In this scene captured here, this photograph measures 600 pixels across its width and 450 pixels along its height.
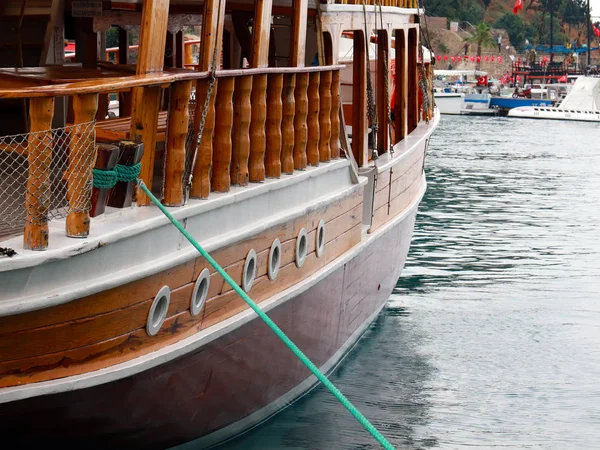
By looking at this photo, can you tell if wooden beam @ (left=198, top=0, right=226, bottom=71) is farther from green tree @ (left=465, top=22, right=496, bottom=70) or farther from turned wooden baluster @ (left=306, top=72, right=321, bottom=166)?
green tree @ (left=465, top=22, right=496, bottom=70)

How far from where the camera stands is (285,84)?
Answer: 6551 mm

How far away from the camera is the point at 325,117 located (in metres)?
7.26

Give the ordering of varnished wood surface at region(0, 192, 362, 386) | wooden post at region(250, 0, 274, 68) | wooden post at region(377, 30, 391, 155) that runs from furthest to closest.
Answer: wooden post at region(377, 30, 391, 155)
wooden post at region(250, 0, 274, 68)
varnished wood surface at region(0, 192, 362, 386)

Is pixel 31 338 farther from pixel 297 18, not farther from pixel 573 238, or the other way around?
pixel 573 238

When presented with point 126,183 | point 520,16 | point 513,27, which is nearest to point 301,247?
point 126,183

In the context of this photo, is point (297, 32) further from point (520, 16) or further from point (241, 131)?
point (520, 16)

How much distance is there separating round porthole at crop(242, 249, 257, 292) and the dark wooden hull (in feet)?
0.78

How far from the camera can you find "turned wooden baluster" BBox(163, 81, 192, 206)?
530 cm

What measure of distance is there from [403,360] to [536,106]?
56.1m

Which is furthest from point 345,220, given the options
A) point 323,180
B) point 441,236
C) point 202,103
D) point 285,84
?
point 441,236

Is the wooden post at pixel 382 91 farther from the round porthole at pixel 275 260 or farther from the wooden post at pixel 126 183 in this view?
the wooden post at pixel 126 183

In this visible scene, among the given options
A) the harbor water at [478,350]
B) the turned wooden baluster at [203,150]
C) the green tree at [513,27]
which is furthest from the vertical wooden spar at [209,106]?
the green tree at [513,27]

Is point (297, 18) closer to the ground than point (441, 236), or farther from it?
farther from it

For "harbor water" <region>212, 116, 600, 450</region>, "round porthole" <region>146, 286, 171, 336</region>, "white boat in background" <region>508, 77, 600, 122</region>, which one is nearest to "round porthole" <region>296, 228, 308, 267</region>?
"harbor water" <region>212, 116, 600, 450</region>
